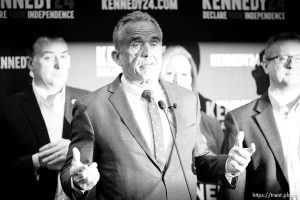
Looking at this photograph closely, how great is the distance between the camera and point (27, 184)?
12.9ft

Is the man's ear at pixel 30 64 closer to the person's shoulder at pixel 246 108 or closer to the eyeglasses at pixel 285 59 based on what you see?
the person's shoulder at pixel 246 108

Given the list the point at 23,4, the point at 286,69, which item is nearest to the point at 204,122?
the point at 286,69

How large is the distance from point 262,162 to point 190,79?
0.99 m

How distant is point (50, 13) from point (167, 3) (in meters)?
1.09

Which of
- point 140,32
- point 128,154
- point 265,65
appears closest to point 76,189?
point 128,154

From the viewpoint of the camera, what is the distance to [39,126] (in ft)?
13.2

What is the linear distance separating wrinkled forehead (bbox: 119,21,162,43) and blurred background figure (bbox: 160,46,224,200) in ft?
2.93

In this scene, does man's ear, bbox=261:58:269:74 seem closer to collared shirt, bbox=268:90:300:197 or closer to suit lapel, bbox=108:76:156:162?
collared shirt, bbox=268:90:300:197

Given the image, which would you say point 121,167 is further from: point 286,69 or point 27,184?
point 286,69

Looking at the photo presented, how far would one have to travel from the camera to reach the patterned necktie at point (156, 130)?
3139mm

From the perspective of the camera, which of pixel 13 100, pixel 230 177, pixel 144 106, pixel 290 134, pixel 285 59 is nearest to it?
pixel 230 177

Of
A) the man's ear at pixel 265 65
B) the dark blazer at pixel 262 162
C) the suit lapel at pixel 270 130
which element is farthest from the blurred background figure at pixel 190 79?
the man's ear at pixel 265 65

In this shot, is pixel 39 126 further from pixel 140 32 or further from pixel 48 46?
pixel 140 32

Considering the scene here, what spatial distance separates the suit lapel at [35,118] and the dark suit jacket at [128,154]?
87 centimetres
